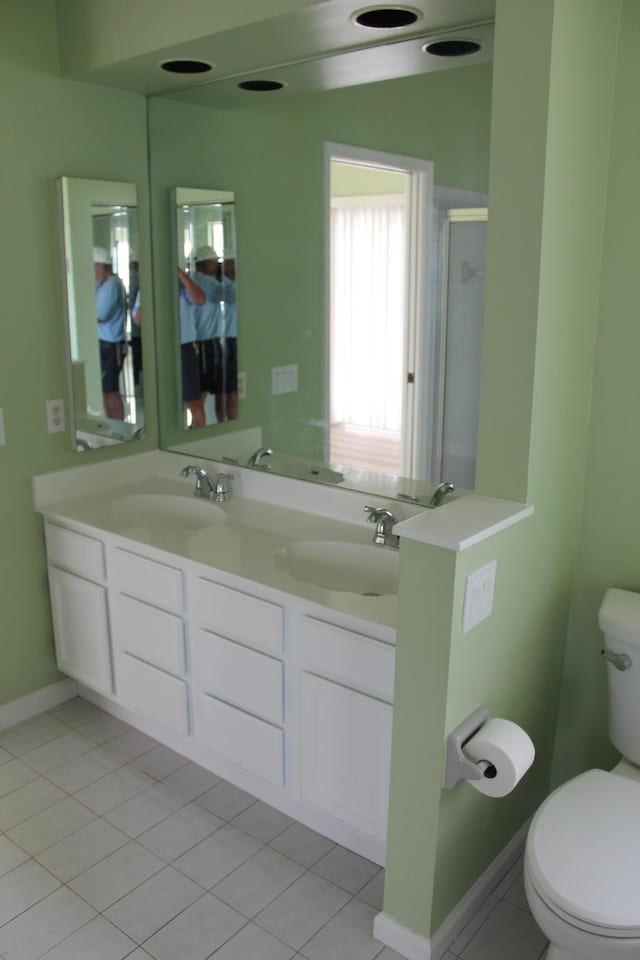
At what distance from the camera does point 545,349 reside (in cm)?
180

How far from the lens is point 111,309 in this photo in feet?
9.45

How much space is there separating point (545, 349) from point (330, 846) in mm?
1494

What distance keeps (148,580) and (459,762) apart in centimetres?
114

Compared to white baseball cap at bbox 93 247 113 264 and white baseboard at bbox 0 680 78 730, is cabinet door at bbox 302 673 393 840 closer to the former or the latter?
white baseboard at bbox 0 680 78 730

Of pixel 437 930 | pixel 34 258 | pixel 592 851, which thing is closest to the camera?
pixel 592 851

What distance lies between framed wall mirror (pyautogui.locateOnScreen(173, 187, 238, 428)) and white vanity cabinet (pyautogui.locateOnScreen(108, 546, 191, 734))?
2.39 feet

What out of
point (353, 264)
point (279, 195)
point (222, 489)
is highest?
point (279, 195)

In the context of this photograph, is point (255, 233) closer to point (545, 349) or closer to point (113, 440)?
point (113, 440)

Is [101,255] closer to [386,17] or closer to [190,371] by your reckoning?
[190,371]

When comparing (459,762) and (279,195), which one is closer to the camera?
(459,762)

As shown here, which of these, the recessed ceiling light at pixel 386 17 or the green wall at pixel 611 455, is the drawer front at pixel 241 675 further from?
the recessed ceiling light at pixel 386 17

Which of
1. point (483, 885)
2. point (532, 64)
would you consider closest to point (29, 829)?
point (483, 885)

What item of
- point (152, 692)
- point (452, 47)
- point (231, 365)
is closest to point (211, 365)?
point (231, 365)

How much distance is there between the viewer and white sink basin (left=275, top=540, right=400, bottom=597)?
236 centimetres
